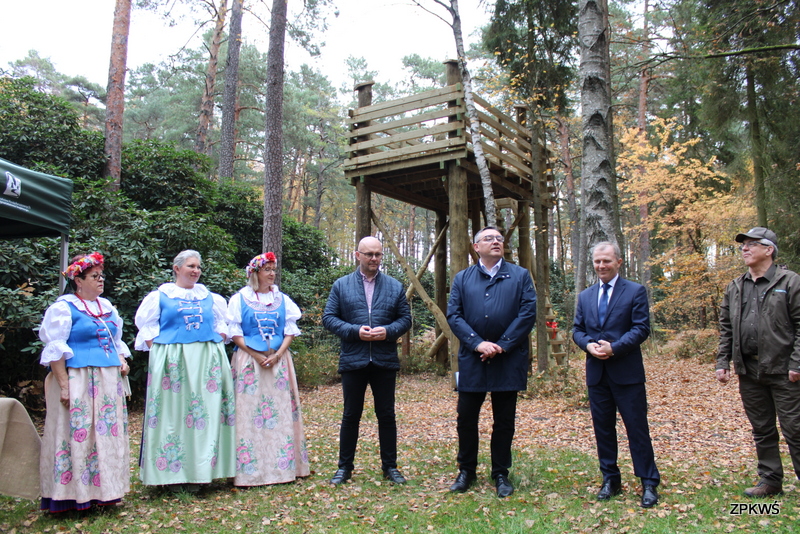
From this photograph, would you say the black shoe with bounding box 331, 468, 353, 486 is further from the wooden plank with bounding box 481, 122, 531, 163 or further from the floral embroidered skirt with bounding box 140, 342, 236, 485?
the wooden plank with bounding box 481, 122, 531, 163

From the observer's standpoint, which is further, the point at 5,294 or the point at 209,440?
the point at 5,294

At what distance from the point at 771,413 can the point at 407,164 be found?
6.21 meters

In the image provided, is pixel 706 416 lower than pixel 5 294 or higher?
lower

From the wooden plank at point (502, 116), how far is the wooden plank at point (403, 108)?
524mm

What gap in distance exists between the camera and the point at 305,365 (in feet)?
32.5

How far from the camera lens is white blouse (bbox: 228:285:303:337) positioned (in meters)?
4.44

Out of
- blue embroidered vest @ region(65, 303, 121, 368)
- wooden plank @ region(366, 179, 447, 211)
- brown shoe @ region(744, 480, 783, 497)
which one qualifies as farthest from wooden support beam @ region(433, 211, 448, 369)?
blue embroidered vest @ region(65, 303, 121, 368)

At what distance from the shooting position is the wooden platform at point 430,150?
27.5 feet

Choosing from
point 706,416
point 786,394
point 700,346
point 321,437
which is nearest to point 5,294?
point 321,437

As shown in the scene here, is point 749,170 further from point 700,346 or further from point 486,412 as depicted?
point 486,412

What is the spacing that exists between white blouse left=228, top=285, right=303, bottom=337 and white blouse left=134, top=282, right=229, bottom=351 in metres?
0.06

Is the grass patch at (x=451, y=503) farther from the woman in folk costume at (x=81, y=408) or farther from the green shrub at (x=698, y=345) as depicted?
the green shrub at (x=698, y=345)

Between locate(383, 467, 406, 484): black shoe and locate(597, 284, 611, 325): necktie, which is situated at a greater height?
locate(597, 284, 611, 325): necktie

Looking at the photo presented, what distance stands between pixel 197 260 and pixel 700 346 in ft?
43.2
